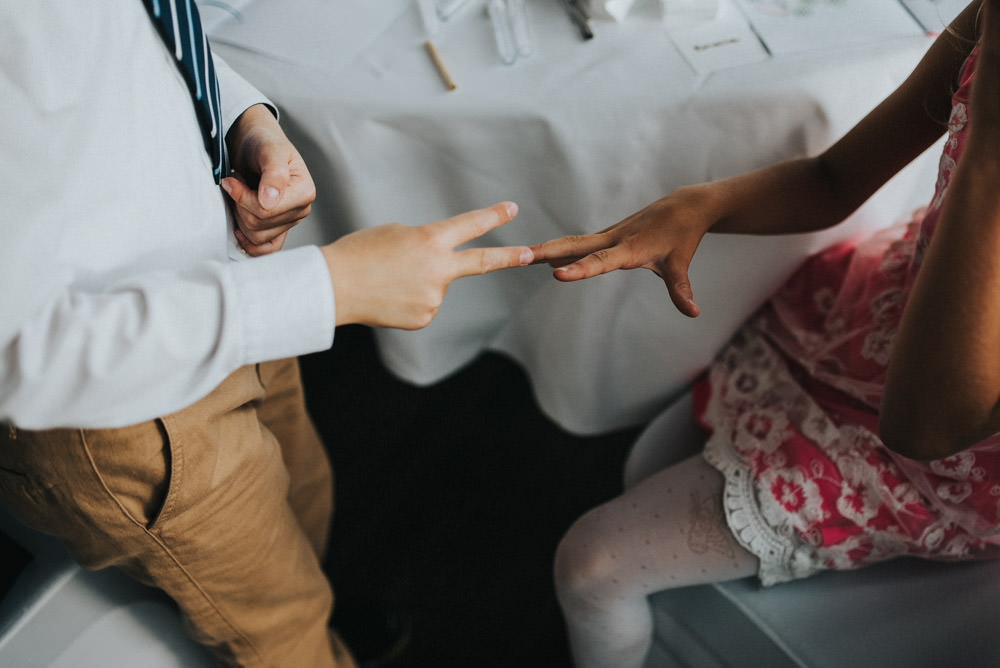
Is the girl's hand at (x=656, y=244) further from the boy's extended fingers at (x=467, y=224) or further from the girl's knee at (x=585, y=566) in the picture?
the girl's knee at (x=585, y=566)

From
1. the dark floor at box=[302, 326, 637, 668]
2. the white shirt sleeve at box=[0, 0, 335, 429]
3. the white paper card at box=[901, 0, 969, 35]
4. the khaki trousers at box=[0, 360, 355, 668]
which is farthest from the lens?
the dark floor at box=[302, 326, 637, 668]

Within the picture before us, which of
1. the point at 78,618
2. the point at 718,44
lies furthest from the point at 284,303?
the point at 718,44

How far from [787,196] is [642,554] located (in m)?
0.42

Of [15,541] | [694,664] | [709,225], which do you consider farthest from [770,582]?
[15,541]

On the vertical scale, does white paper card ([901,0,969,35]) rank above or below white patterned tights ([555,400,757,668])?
above

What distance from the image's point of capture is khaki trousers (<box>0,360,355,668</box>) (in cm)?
63

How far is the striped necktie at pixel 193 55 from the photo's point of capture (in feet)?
2.19

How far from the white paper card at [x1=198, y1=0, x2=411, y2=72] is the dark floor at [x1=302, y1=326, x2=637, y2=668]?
2.50ft

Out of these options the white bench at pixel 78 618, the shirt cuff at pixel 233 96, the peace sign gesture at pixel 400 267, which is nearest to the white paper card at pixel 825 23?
the peace sign gesture at pixel 400 267

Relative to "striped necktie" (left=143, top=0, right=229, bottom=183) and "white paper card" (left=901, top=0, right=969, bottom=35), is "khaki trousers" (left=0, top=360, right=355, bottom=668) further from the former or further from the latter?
"white paper card" (left=901, top=0, right=969, bottom=35)

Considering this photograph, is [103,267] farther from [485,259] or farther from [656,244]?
[656,244]

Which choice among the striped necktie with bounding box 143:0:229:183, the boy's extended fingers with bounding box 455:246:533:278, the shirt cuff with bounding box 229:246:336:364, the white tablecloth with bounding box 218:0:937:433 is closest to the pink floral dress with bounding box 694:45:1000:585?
the white tablecloth with bounding box 218:0:937:433

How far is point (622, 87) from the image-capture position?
833 millimetres

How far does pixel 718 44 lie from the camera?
0.86 meters
